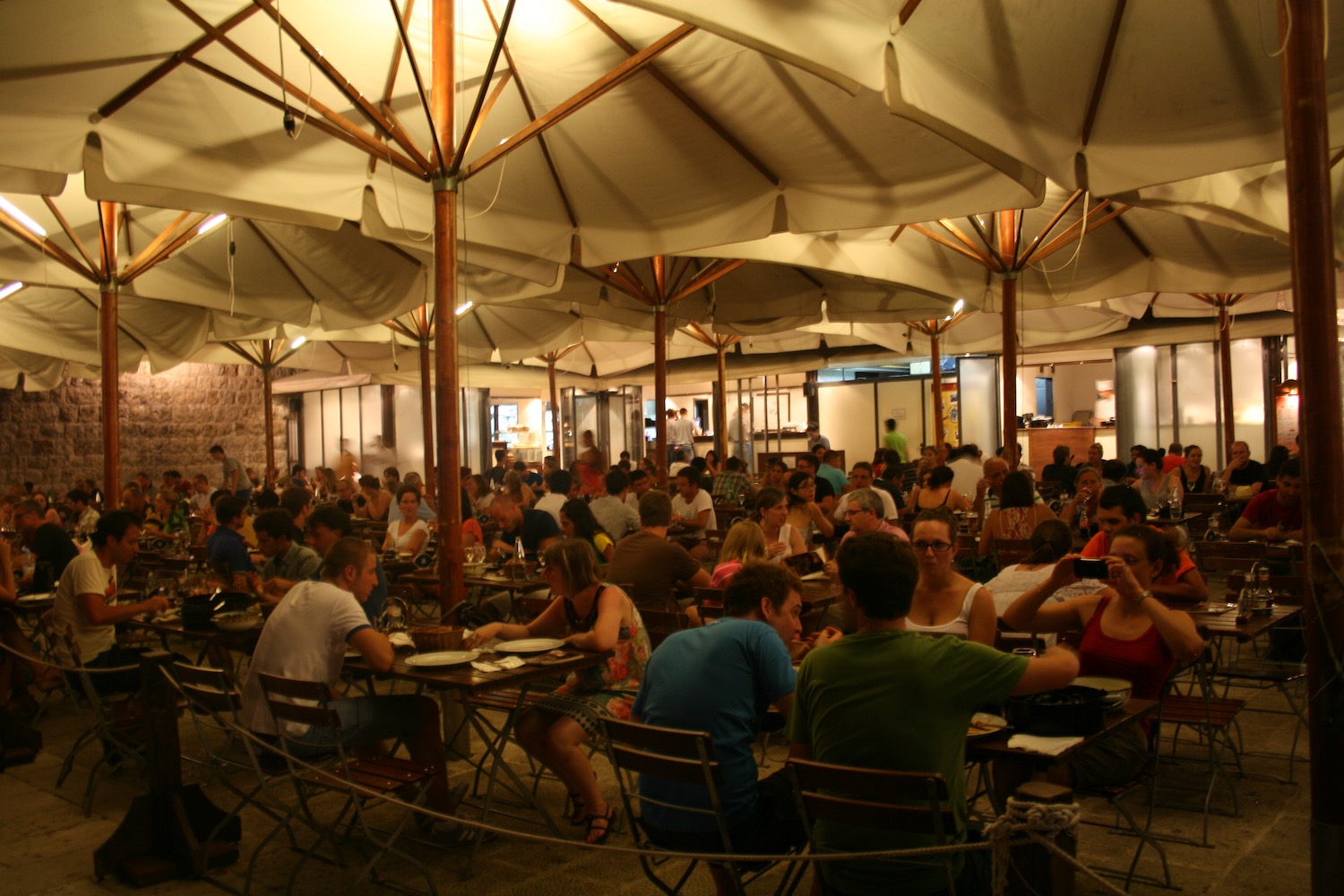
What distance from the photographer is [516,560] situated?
7574mm

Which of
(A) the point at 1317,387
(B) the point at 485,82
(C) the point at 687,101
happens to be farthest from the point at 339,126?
(A) the point at 1317,387

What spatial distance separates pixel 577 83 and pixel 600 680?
3.81 meters

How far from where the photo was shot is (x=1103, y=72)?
582 centimetres

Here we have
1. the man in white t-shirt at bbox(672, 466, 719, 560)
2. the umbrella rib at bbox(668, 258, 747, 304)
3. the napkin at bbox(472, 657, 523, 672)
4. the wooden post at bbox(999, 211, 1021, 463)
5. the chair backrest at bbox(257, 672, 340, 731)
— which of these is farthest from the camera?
the umbrella rib at bbox(668, 258, 747, 304)

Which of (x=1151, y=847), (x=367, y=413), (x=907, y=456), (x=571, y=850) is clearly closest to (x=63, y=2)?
(x=571, y=850)

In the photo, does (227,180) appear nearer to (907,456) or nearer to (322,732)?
(322,732)

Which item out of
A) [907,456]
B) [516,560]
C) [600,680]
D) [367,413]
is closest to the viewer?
[600,680]

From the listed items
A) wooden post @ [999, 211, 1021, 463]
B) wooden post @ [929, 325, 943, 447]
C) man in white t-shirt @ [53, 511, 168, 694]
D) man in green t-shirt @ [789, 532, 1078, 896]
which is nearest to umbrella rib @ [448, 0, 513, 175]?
man in white t-shirt @ [53, 511, 168, 694]

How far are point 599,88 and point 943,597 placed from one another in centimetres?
340

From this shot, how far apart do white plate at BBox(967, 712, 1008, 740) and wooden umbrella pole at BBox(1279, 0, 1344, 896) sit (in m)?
1.03

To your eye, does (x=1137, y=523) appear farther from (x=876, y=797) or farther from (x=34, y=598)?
(x=34, y=598)

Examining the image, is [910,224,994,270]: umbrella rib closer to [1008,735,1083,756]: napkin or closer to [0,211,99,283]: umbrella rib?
[0,211,99,283]: umbrella rib

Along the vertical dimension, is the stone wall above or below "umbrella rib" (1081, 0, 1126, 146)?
below

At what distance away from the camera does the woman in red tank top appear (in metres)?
3.89
